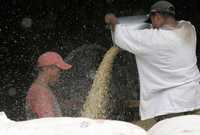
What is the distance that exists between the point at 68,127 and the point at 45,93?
1.81 m

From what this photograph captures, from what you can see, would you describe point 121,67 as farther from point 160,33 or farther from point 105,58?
point 160,33

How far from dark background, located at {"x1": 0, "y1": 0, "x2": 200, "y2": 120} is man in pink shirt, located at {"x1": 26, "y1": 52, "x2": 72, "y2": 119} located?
6.18ft

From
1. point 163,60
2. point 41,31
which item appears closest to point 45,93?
point 163,60

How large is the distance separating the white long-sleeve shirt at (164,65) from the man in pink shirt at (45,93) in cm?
63

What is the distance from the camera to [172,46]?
4941 millimetres

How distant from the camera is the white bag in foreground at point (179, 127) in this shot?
2822 mm

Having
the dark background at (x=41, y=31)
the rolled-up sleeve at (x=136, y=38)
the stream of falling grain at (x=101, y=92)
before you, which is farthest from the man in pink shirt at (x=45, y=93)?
the dark background at (x=41, y=31)

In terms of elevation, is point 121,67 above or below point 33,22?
below

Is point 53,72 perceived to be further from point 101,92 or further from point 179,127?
point 179,127

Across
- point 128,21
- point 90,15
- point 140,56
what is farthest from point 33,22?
point 140,56

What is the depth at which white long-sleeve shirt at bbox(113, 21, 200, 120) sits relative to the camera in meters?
4.94

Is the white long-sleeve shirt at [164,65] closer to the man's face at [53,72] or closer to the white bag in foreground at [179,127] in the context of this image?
the man's face at [53,72]

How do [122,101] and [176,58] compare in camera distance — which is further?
[122,101]

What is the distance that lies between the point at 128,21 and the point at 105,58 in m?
0.64
